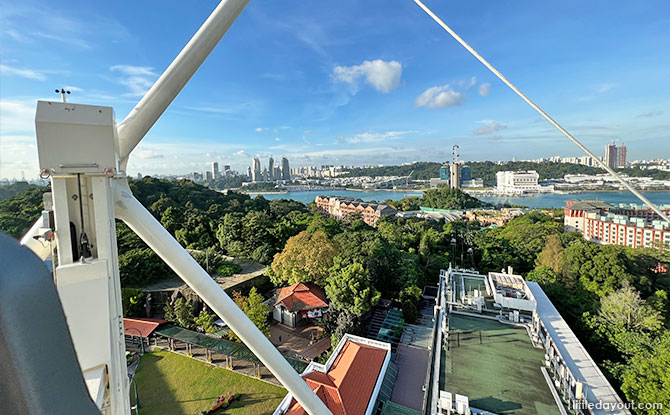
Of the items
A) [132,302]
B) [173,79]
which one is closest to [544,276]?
[173,79]

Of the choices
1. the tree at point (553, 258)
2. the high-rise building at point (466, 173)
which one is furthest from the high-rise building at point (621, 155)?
the tree at point (553, 258)

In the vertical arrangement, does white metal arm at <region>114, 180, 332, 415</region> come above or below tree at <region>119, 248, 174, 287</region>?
above

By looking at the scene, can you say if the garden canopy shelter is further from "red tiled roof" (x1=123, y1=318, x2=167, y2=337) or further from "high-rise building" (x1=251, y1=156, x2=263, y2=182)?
"high-rise building" (x1=251, y1=156, x2=263, y2=182)

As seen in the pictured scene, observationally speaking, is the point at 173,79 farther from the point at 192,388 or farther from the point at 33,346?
the point at 192,388

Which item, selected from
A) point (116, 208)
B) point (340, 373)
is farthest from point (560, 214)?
point (116, 208)

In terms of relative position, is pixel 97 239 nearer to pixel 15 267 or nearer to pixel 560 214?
pixel 15 267

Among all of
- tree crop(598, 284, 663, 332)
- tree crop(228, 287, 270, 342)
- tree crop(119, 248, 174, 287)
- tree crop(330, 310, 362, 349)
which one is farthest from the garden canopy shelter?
tree crop(598, 284, 663, 332)

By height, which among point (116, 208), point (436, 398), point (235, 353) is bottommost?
point (235, 353)
